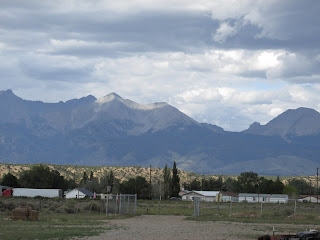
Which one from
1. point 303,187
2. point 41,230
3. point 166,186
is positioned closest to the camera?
point 41,230

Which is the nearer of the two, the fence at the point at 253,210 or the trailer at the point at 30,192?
the fence at the point at 253,210

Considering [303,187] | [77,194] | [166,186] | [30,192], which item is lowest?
[77,194]

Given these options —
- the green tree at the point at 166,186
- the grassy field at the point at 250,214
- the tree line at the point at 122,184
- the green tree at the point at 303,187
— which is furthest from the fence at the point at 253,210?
the green tree at the point at 303,187

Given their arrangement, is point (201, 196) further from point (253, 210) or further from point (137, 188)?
point (253, 210)

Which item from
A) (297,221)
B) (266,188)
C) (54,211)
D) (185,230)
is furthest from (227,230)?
(266,188)

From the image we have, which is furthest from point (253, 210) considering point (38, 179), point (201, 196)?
point (38, 179)

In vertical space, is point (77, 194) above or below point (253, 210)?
above

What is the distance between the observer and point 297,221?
1925 inches

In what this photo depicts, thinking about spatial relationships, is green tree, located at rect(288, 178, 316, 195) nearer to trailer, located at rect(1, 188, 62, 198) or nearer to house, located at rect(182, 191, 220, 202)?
house, located at rect(182, 191, 220, 202)

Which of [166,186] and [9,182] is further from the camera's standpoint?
[166,186]

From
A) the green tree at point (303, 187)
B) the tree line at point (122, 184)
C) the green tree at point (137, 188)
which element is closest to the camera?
the green tree at point (137, 188)

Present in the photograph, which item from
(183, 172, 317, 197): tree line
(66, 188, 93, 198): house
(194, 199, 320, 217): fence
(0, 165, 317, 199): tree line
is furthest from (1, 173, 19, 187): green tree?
(194, 199, 320, 217): fence

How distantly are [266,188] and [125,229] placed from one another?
10237 centimetres

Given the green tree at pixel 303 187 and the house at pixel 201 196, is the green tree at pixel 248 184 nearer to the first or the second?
the house at pixel 201 196
